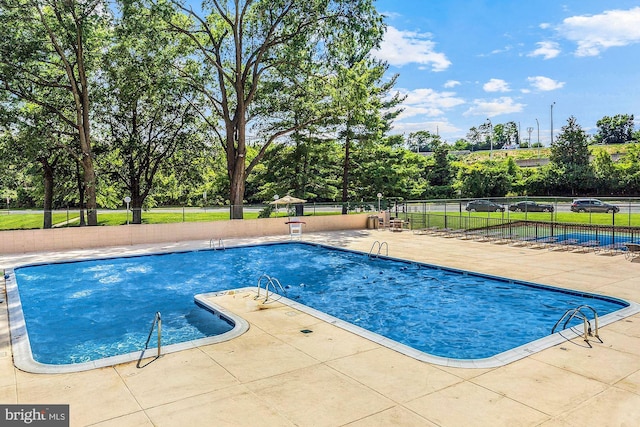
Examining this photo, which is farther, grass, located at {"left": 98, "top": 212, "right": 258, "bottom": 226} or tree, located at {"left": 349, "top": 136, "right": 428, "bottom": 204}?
tree, located at {"left": 349, "top": 136, "right": 428, "bottom": 204}

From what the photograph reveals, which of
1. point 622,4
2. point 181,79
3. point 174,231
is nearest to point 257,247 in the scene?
point 174,231

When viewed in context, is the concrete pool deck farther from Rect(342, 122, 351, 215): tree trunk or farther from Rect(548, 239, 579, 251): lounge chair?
Rect(342, 122, 351, 215): tree trunk

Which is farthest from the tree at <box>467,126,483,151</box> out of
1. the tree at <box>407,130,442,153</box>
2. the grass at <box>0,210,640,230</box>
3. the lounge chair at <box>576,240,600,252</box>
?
the lounge chair at <box>576,240,600,252</box>

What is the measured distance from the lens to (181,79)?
23000mm

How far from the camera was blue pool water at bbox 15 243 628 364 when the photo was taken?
24.5 feet

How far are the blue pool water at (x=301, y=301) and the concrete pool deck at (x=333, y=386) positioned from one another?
1294 mm

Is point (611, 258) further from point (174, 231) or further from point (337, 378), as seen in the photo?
point (174, 231)

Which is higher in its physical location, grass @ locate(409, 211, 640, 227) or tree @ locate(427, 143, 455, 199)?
tree @ locate(427, 143, 455, 199)

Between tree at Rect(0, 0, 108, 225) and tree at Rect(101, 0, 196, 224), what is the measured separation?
119 cm

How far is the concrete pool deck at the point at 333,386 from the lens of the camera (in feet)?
13.3

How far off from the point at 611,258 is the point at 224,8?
21.0 m

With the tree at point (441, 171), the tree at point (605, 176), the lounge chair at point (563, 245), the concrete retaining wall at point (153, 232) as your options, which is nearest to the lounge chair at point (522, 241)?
the lounge chair at point (563, 245)

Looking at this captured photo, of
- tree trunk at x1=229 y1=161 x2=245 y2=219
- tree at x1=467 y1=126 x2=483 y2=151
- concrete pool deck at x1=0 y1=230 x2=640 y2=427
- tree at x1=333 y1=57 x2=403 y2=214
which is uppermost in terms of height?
tree at x1=467 y1=126 x2=483 y2=151

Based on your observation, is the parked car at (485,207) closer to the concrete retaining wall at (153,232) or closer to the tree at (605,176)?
the concrete retaining wall at (153,232)
